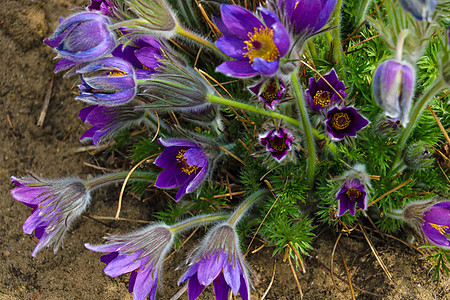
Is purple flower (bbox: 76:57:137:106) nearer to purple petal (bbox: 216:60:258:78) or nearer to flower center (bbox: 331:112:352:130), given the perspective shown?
purple petal (bbox: 216:60:258:78)

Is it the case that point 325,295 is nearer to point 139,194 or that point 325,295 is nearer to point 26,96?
point 139,194

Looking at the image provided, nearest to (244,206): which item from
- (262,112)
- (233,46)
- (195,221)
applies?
(195,221)

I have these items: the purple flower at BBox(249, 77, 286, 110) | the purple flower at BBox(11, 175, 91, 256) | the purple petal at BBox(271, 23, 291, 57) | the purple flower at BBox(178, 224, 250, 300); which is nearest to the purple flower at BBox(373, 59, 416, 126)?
the purple petal at BBox(271, 23, 291, 57)

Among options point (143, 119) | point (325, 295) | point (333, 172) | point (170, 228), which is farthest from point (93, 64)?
point (325, 295)

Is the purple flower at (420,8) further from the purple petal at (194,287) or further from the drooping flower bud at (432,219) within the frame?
the purple petal at (194,287)

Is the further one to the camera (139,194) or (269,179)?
(139,194)

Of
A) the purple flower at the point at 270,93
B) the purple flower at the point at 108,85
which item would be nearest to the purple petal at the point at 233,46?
the purple flower at the point at 270,93
